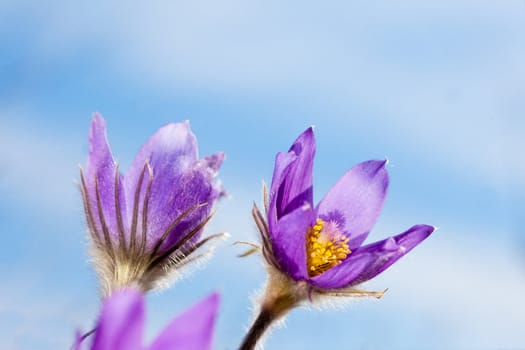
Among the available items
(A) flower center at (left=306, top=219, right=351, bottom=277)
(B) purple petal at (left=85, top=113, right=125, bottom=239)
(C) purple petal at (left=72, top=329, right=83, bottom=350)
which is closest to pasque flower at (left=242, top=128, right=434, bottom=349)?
(A) flower center at (left=306, top=219, right=351, bottom=277)

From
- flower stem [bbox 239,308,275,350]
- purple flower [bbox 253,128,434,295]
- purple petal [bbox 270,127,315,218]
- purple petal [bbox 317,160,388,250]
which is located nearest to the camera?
flower stem [bbox 239,308,275,350]

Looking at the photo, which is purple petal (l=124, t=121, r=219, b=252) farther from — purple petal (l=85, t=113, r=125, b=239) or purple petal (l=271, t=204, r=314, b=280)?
purple petal (l=271, t=204, r=314, b=280)

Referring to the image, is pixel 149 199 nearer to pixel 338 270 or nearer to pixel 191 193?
pixel 191 193

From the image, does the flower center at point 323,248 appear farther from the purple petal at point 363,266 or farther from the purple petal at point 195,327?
the purple petal at point 195,327

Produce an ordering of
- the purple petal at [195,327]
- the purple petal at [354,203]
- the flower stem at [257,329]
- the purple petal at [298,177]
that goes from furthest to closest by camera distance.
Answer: the purple petal at [354,203] → the purple petal at [298,177] → the flower stem at [257,329] → the purple petal at [195,327]

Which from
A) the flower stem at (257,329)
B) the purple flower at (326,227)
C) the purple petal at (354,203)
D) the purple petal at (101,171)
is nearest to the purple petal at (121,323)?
the flower stem at (257,329)

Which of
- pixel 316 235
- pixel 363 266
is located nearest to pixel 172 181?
pixel 316 235

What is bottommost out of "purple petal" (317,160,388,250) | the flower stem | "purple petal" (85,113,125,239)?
the flower stem
